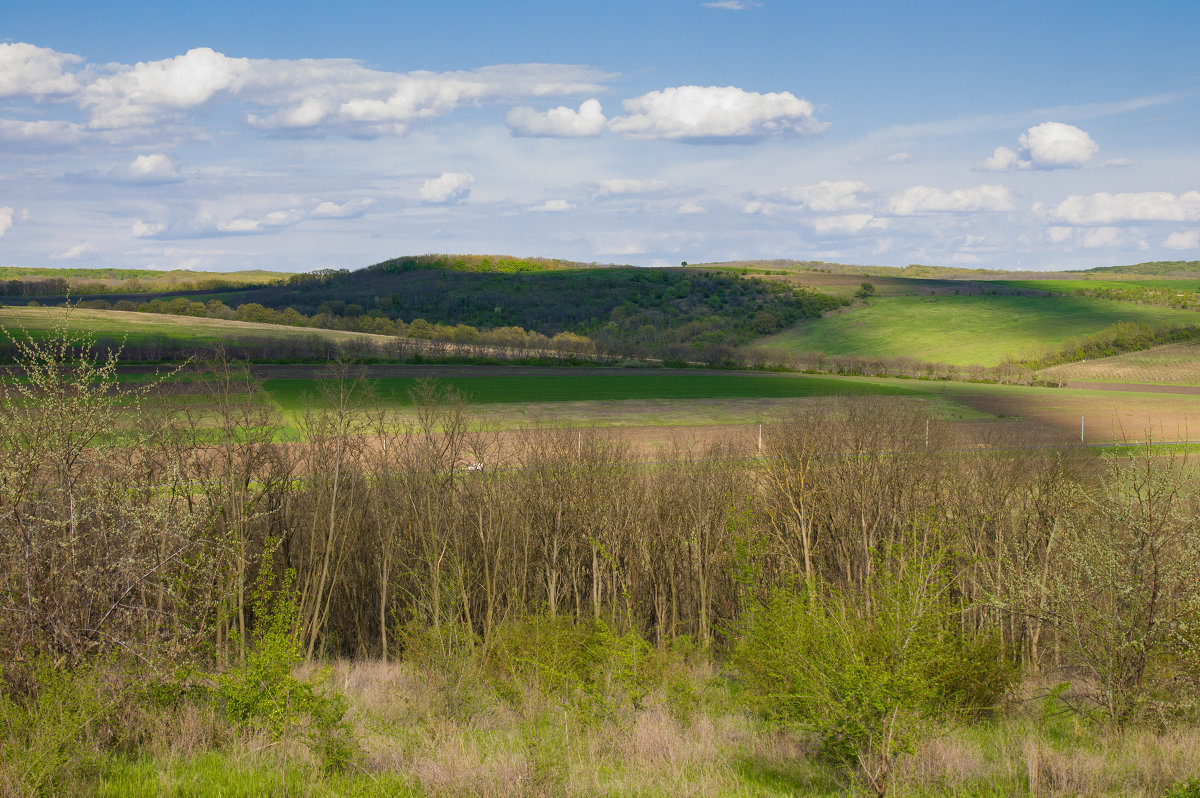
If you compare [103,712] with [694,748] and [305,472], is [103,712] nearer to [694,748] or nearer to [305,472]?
[694,748]

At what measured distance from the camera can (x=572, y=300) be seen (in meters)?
172

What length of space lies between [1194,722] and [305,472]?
104ft

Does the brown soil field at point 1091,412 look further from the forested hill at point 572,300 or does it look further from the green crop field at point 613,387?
the forested hill at point 572,300

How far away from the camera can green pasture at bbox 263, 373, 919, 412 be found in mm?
75438

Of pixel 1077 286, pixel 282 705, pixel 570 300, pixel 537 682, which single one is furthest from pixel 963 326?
pixel 282 705

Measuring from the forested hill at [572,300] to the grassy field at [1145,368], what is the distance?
47688 mm

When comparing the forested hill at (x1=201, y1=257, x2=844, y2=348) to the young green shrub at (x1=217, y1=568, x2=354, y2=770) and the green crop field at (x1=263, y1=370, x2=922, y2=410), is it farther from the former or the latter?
the young green shrub at (x1=217, y1=568, x2=354, y2=770)

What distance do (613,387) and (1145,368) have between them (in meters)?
60.4

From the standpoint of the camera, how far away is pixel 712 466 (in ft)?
130

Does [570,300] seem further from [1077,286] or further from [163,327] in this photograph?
[1077,286]

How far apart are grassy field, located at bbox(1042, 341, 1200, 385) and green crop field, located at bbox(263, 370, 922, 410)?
2679cm

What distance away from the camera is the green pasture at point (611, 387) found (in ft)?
247

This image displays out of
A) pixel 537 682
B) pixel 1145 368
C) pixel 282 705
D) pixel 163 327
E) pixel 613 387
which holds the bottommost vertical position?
pixel 537 682

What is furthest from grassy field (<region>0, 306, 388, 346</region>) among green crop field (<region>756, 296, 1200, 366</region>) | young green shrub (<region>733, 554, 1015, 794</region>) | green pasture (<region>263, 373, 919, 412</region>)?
young green shrub (<region>733, 554, 1015, 794</region>)
